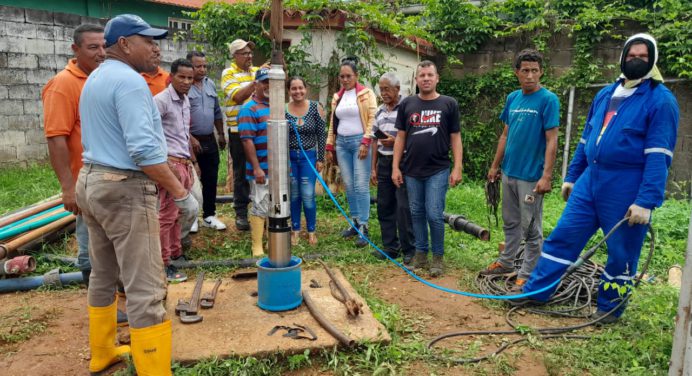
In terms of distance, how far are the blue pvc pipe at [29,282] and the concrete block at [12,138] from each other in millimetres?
5170

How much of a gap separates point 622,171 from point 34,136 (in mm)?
9162

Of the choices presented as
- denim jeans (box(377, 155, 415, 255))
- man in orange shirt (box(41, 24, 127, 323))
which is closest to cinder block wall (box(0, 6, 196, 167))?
man in orange shirt (box(41, 24, 127, 323))

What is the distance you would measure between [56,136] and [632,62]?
155 inches

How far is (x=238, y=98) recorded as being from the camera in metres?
5.59

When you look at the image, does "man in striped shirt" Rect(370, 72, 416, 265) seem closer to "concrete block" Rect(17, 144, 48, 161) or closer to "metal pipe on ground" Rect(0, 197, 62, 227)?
"metal pipe on ground" Rect(0, 197, 62, 227)

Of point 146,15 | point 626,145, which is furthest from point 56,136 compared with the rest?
point 146,15

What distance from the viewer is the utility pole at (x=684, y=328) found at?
2.48 meters

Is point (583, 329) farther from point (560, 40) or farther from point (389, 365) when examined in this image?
point (560, 40)

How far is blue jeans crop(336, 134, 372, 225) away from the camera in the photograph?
18.9 ft

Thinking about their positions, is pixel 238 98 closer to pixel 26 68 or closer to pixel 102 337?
pixel 102 337

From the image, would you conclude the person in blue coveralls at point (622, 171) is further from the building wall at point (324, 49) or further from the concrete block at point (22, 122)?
the concrete block at point (22, 122)

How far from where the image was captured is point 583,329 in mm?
3674

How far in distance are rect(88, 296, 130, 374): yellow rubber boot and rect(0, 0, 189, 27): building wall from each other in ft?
36.3

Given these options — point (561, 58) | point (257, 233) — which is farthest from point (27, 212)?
point (561, 58)
